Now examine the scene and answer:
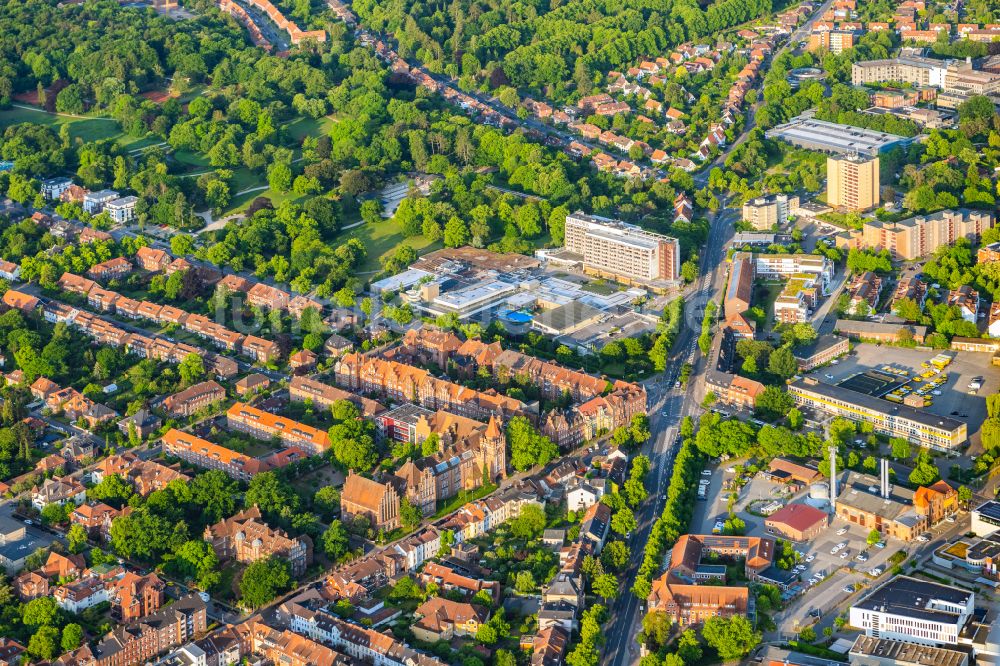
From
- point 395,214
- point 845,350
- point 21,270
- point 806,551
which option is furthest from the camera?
point 395,214

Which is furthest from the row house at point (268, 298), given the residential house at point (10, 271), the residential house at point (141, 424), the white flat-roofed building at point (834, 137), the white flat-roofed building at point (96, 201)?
the white flat-roofed building at point (834, 137)

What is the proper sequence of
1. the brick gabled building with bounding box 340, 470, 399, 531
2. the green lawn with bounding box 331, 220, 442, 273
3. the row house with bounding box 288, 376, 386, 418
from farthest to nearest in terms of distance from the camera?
the green lawn with bounding box 331, 220, 442, 273 < the row house with bounding box 288, 376, 386, 418 < the brick gabled building with bounding box 340, 470, 399, 531

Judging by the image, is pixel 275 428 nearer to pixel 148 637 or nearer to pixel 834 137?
pixel 148 637

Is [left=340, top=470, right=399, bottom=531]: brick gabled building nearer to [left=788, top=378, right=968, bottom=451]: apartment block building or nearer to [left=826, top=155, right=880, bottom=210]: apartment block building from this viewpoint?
[left=788, top=378, right=968, bottom=451]: apartment block building

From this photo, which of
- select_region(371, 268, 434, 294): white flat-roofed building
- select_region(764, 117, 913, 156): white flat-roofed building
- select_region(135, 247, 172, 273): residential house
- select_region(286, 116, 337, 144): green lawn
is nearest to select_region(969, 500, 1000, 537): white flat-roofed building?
select_region(371, 268, 434, 294): white flat-roofed building

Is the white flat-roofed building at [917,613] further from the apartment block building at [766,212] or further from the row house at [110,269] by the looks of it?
the row house at [110,269]

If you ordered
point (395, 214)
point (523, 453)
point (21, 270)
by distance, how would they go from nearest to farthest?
1. point (523, 453)
2. point (21, 270)
3. point (395, 214)

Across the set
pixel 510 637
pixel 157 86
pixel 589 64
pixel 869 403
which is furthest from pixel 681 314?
pixel 157 86

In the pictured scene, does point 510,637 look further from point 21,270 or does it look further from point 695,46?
point 695,46
